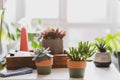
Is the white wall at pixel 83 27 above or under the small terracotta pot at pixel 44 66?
above

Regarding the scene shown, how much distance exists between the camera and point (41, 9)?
9.89 feet

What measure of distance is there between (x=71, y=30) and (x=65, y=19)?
0.57ft

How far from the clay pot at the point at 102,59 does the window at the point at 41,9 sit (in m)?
1.46

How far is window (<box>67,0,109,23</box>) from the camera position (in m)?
2.99

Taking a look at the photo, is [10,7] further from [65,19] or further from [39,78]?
[39,78]

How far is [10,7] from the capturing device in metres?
2.91

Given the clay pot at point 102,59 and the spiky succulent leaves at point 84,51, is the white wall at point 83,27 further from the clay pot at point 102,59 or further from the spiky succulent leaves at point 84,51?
the spiky succulent leaves at point 84,51

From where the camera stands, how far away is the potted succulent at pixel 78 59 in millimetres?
1354

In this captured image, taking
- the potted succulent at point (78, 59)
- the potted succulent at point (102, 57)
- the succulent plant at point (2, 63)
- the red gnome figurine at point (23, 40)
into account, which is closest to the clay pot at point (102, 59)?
the potted succulent at point (102, 57)

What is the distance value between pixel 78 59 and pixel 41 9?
1754 mm

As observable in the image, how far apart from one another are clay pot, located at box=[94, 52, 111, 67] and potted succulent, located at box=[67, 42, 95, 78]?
0.75ft

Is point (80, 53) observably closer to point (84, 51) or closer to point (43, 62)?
point (84, 51)

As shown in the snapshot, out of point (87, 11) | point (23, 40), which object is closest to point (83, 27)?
point (87, 11)

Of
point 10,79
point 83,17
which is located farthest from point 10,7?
point 10,79
